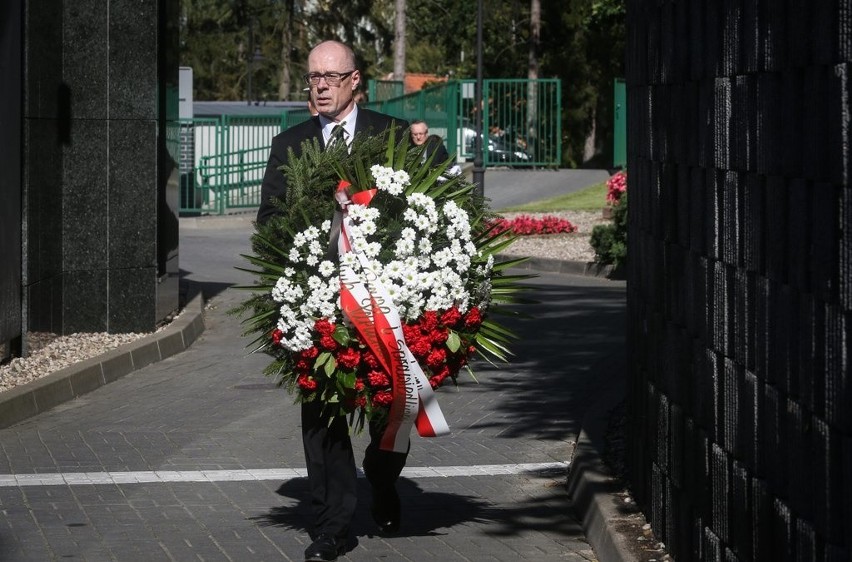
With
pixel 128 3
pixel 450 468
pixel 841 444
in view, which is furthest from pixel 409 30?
pixel 841 444

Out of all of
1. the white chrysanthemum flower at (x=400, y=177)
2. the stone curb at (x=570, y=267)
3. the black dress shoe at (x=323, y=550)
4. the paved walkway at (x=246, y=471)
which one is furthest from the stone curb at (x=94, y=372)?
the stone curb at (x=570, y=267)

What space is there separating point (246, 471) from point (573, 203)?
2507 centimetres

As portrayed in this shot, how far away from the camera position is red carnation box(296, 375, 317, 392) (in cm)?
608

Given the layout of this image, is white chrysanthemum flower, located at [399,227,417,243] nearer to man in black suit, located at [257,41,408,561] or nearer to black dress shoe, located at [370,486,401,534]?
man in black suit, located at [257,41,408,561]

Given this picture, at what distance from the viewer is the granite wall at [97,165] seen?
12.6 metres

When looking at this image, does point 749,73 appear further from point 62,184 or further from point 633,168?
point 62,184

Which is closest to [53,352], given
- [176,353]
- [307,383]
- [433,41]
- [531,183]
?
[176,353]

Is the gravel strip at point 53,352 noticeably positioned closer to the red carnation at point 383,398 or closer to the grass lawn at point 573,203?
the red carnation at point 383,398

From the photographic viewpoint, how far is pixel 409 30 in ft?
247

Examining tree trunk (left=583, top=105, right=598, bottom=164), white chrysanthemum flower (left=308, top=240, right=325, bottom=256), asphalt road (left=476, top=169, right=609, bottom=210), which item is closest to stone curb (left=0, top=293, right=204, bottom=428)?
white chrysanthemum flower (left=308, top=240, right=325, bottom=256)

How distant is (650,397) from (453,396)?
476cm

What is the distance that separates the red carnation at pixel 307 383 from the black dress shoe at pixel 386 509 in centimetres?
84

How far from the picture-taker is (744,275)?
449 centimetres

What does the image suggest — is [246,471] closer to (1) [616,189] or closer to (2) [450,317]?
(2) [450,317]
